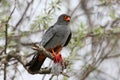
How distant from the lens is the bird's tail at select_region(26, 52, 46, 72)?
6.38 meters

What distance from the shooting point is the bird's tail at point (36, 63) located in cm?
638

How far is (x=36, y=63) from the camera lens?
658 cm

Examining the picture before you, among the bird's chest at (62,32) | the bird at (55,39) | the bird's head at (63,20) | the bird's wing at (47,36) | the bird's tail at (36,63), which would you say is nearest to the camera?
the bird's tail at (36,63)

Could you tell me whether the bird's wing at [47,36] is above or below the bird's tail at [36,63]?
above

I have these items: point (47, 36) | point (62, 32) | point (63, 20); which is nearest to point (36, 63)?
point (47, 36)

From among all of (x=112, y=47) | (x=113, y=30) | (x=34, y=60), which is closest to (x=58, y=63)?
(x=34, y=60)

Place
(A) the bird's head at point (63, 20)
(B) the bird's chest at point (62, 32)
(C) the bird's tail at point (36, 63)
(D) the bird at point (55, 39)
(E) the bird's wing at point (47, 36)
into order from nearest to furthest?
(C) the bird's tail at point (36, 63), (D) the bird at point (55, 39), (E) the bird's wing at point (47, 36), (B) the bird's chest at point (62, 32), (A) the bird's head at point (63, 20)

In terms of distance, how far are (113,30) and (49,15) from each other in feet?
8.30

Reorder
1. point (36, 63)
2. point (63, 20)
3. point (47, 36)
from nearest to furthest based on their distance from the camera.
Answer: point (36, 63) → point (47, 36) → point (63, 20)

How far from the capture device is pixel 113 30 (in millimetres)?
9172

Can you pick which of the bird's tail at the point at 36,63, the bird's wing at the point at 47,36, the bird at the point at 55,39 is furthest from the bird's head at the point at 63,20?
the bird's tail at the point at 36,63

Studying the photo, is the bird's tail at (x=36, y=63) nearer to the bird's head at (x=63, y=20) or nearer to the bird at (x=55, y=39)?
the bird at (x=55, y=39)

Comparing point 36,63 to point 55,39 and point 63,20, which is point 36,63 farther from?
point 63,20

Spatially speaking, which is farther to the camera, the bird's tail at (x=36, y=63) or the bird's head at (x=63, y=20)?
the bird's head at (x=63, y=20)
